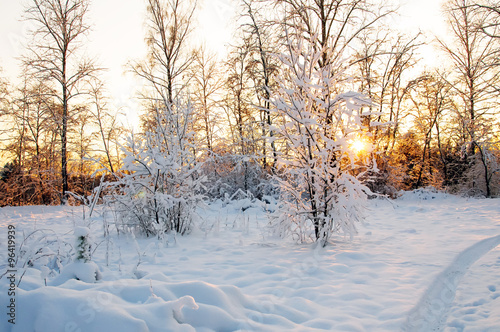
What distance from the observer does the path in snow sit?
7.00 feet

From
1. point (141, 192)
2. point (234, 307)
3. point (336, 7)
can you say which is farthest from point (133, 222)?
point (336, 7)

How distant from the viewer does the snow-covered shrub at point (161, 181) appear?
496 cm

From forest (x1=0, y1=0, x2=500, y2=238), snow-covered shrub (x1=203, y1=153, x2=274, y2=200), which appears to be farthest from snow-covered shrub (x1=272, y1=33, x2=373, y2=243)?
snow-covered shrub (x1=203, y1=153, x2=274, y2=200)

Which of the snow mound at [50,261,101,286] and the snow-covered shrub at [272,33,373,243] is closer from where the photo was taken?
the snow mound at [50,261,101,286]

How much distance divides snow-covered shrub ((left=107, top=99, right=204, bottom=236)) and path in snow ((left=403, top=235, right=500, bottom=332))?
3847 mm

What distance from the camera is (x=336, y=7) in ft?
33.2

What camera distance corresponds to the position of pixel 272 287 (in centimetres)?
277

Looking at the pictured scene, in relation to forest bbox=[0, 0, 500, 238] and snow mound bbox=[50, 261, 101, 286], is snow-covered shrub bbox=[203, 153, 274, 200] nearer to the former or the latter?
forest bbox=[0, 0, 500, 238]

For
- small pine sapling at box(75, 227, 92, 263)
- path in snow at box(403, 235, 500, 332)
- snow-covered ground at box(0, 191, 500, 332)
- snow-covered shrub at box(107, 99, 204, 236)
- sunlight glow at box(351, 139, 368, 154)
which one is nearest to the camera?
snow-covered ground at box(0, 191, 500, 332)

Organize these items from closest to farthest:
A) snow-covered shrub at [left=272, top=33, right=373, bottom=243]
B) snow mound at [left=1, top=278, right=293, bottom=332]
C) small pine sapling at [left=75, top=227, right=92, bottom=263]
A: snow mound at [left=1, top=278, right=293, bottom=332] → small pine sapling at [left=75, top=227, right=92, bottom=263] → snow-covered shrub at [left=272, top=33, right=373, bottom=243]

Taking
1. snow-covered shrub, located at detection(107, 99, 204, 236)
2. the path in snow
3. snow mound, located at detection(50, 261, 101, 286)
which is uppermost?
snow-covered shrub, located at detection(107, 99, 204, 236)

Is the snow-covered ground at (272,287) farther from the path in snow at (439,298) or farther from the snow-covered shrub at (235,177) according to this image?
the snow-covered shrub at (235,177)

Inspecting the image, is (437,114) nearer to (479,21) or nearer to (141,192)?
(479,21)

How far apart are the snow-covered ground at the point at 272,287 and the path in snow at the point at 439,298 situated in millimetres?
10
